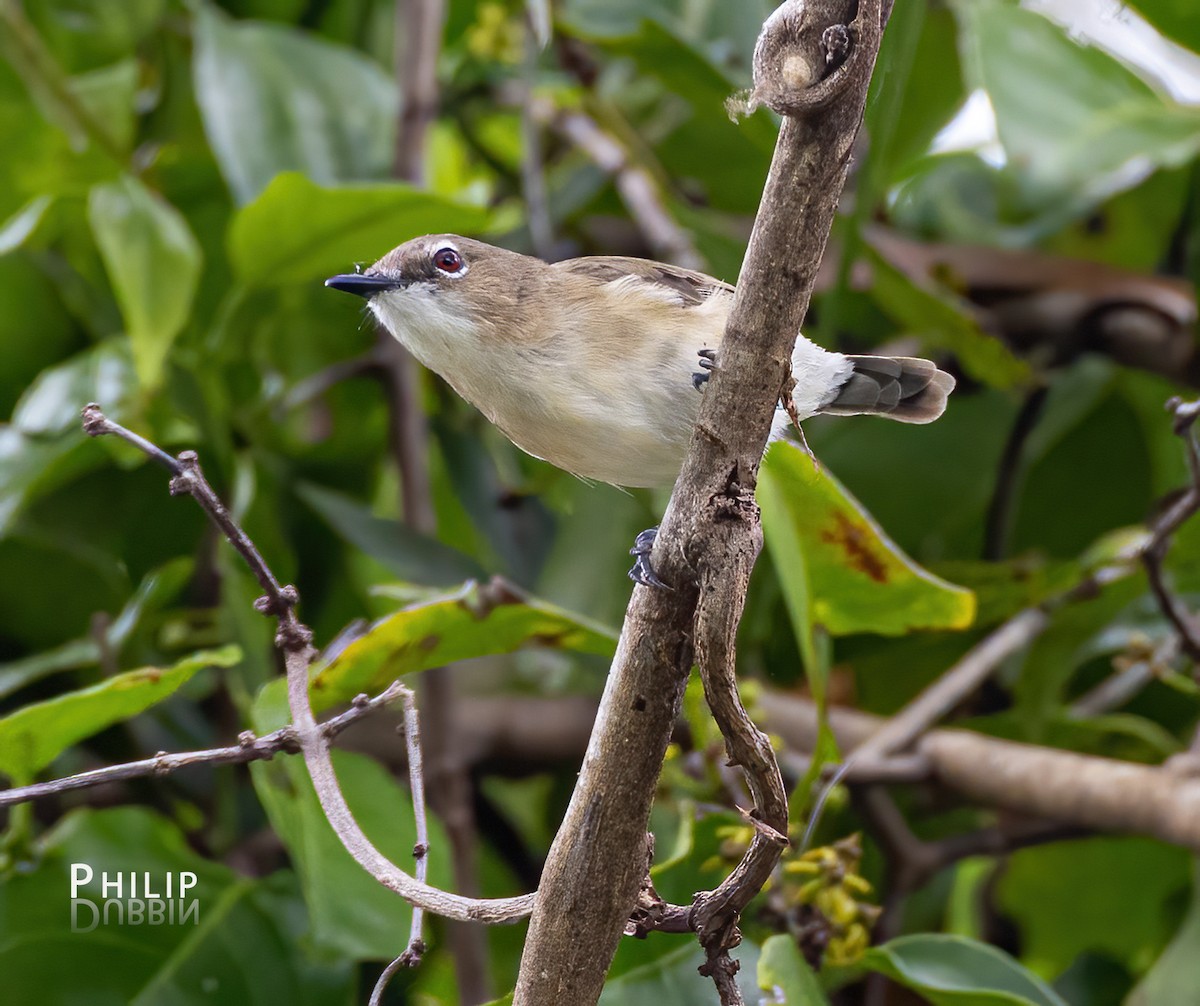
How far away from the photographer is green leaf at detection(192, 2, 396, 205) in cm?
172

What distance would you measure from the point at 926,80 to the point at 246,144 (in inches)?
37.7

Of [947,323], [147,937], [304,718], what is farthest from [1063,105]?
[147,937]

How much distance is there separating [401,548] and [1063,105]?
2.95 feet

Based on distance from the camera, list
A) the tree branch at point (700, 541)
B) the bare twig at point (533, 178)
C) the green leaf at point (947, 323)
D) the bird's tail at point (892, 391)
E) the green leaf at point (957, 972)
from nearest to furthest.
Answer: the tree branch at point (700, 541)
the green leaf at point (957, 972)
the bird's tail at point (892, 391)
the green leaf at point (947, 323)
the bare twig at point (533, 178)

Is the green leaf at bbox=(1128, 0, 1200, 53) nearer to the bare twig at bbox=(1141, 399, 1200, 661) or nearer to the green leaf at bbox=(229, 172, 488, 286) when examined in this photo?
the bare twig at bbox=(1141, 399, 1200, 661)

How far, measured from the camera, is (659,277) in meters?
1.25

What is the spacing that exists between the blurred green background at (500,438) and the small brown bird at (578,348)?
0.53 ft

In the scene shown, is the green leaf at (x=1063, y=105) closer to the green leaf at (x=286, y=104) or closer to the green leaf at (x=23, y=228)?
the green leaf at (x=286, y=104)

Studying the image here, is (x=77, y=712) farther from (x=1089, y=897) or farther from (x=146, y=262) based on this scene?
(x=1089, y=897)

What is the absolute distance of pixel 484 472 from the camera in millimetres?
1838

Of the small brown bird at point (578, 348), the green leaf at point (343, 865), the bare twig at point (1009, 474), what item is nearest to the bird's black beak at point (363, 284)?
the small brown bird at point (578, 348)

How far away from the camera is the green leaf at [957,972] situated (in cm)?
107

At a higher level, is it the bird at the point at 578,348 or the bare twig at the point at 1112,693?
the bird at the point at 578,348

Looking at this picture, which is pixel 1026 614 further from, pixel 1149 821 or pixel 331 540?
pixel 331 540
